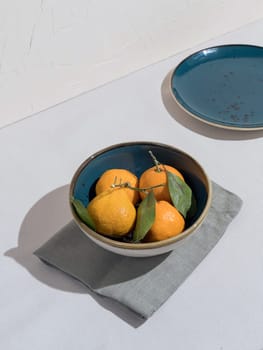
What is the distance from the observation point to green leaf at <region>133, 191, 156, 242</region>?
546 millimetres

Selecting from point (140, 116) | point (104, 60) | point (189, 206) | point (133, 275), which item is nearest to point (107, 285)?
point (133, 275)

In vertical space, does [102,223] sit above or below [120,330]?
above

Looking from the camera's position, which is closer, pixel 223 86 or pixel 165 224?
pixel 165 224

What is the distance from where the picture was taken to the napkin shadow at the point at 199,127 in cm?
82

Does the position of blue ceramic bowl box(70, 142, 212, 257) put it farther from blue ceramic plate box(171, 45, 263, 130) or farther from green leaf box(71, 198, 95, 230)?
blue ceramic plate box(171, 45, 263, 130)

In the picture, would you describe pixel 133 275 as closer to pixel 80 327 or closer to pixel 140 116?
pixel 80 327

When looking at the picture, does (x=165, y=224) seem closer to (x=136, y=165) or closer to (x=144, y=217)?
(x=144, y=217)

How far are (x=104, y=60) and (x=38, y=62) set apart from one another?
155 mm

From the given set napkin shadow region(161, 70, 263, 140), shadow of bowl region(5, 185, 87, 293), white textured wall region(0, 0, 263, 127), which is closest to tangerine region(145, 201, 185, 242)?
shadow of bowl region(5, 185, 87, 293)

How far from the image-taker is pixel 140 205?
1.88 ft

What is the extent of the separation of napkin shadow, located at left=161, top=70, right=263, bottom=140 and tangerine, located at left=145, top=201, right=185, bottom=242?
290 mm

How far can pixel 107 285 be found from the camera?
22.7 inches

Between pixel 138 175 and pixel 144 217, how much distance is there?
13 centimetres

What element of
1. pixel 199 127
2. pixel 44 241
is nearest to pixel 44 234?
pixel 44 241
